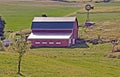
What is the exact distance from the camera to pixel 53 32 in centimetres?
10862

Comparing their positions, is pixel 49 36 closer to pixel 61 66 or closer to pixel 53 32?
pixel 53 32

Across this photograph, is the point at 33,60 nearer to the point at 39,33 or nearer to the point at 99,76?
the point at 99,76

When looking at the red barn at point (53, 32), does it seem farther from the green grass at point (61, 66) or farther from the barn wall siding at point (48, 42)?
the green grass at point (61, 66)

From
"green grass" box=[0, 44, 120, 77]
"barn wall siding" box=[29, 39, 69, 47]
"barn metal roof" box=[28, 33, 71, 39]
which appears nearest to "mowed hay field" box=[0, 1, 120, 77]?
"green grass" box=[0, 44, 120, 77]

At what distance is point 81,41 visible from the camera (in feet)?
350

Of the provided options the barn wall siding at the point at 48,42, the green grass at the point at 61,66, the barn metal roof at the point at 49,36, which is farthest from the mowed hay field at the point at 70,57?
the barn metal roof at the point at 49,36

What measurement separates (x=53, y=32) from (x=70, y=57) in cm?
2565

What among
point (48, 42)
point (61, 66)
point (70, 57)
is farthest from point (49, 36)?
point (61, 66)

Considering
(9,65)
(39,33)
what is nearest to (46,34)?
(39,33)

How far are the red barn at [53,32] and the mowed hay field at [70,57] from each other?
533 centimetres

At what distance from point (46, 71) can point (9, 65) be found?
17.9ft

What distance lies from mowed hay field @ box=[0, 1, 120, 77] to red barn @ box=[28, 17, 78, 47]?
17.5 ft

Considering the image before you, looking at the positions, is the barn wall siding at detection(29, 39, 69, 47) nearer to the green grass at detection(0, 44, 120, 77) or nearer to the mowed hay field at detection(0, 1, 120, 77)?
the mowed hay field at detection(0, 1, 120, 77)

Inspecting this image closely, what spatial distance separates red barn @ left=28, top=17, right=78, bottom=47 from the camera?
103125 millimetres
